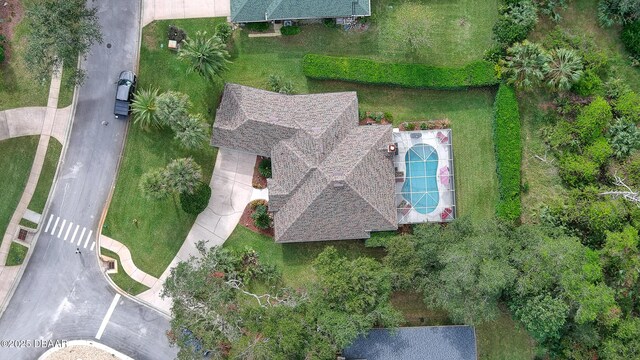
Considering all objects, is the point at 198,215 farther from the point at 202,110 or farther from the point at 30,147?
the point at 30,147

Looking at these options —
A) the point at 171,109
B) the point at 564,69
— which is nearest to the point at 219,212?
the point at 171,109

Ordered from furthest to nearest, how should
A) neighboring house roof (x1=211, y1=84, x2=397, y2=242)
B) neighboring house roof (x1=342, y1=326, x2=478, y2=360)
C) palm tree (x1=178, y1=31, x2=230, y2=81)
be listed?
1. neighboring house roof (x1=342, y1=326, x2=478, y2=360)
2. neighboring house roof (x1=211, y1=84, x2=397, y2=242)
3. palm tree (x1=178, y1=31, x2=230, y2=81)

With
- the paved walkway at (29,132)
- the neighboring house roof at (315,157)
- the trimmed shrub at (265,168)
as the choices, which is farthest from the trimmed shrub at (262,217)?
the paved walkway at (29,132)

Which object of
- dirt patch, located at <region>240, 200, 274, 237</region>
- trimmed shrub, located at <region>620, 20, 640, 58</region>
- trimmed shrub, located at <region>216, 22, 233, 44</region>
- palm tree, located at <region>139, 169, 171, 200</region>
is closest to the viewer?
palm tree, located at <region>139, 169, 171, 200</region>

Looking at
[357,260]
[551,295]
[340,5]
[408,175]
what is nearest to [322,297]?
[357,260]

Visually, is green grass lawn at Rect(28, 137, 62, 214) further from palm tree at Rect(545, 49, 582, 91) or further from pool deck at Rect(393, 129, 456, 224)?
palm tree at Rect(545, 49, 582, 91)

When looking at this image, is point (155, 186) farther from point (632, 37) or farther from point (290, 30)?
point (632, 37)

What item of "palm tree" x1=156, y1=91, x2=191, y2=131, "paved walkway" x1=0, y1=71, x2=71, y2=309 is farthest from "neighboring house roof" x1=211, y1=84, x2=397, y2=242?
"paved walkway" x1=0, y1=71, x2=71, y2=309

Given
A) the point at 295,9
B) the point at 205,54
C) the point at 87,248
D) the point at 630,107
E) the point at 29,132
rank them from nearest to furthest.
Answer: the point at 205,54 < the point at 630,107 < the point at 295,9 < the point at 87,248 < the point at 29,132
